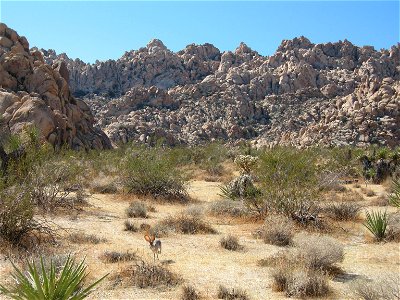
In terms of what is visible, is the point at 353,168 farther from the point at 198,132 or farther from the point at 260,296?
→ the point at 198,132

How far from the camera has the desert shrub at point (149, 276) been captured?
21.6 feet

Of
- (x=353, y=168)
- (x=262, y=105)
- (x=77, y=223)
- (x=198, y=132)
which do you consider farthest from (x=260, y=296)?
(x=262, y=105)

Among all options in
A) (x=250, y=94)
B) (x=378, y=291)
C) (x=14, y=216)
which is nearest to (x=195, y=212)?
(x=14, y=216)

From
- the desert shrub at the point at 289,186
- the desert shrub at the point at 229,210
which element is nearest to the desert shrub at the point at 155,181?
the desert shrub at the point at 229,210

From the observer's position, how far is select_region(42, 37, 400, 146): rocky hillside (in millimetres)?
50688

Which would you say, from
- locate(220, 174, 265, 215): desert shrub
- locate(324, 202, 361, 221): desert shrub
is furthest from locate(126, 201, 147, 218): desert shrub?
locate(324, 202, 361, 221): desert shrub

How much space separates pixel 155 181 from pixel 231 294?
37.6 ft

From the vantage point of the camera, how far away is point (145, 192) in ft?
56.4

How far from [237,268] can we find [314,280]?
1.78m

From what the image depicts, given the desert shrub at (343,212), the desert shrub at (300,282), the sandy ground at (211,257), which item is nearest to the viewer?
the desert shrub at (300,282)

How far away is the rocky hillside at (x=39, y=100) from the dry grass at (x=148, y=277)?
85.0 ft

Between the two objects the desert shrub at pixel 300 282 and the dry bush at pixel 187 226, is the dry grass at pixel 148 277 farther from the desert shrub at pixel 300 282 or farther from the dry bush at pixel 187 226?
the dry bush at pixel 187 226

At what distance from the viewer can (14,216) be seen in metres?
8.40

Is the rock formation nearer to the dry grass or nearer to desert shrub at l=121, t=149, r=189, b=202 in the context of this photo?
desert shrub at l=121, t=149, r=189, b=202
